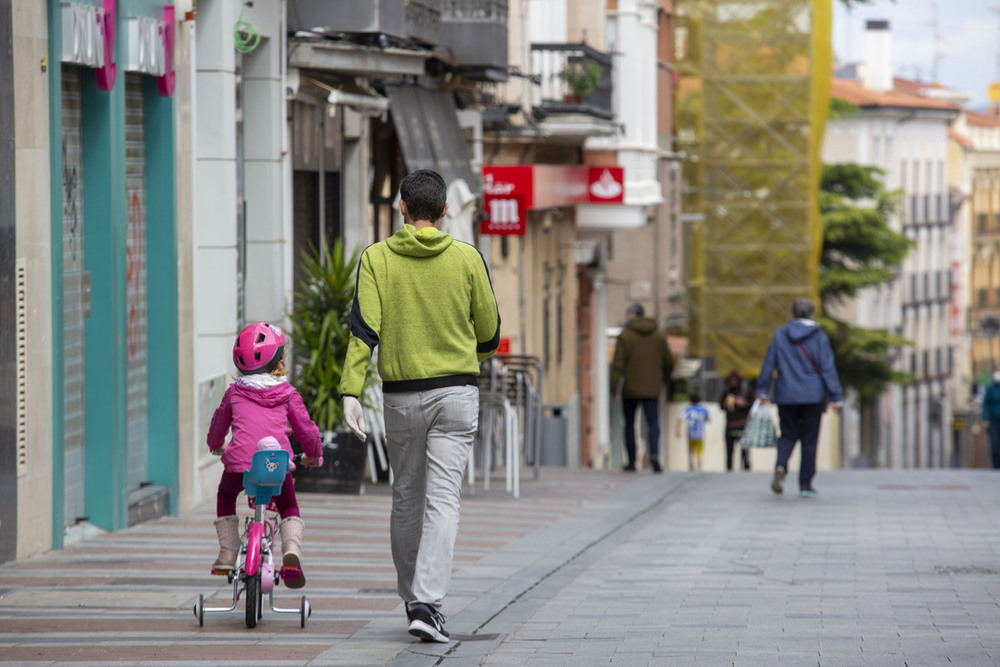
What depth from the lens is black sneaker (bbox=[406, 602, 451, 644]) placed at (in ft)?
25.9

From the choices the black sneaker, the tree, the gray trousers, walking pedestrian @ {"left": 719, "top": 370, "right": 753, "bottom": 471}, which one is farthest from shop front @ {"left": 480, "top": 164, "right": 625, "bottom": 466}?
the black sneaker

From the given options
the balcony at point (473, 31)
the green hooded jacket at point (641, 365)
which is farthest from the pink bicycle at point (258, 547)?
the balcony at point (473, 31)

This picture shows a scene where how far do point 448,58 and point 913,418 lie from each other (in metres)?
63.4

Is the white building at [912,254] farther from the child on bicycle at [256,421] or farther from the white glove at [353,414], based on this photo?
the white glove at [353,414]

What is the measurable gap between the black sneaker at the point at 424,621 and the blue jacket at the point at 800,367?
9112 millimetres

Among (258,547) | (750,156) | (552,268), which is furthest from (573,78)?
(258,547)

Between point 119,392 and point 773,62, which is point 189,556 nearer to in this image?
point 119,392

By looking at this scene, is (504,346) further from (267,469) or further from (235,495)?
(267,469)

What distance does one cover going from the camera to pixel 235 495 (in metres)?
8.33

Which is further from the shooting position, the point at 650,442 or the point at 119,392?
the point at 650,442

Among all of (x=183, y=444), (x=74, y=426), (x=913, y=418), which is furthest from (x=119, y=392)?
(x=913, y=418)

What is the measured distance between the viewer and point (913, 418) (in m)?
81.1

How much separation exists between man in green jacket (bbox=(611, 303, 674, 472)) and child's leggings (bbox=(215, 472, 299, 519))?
40.1ft

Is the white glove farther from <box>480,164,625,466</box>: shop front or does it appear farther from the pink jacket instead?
<box>480,164,625,466</box>: shop front
